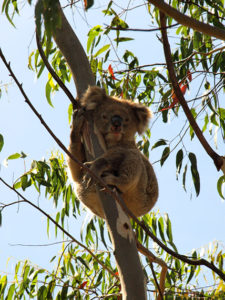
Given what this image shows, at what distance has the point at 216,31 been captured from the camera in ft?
5.64

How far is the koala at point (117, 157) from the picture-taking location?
244 centimetres

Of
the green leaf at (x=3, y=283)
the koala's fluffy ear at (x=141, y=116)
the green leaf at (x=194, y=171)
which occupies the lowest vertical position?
the green leaf at (x=3, y=283)

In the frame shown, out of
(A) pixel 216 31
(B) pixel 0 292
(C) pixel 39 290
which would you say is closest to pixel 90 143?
(A) pixel 216 31

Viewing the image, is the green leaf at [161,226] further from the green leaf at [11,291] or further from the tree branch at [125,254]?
the tree branch at [125,254]

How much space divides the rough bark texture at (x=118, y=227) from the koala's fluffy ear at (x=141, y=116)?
821 mm

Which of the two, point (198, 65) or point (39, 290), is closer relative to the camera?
point (39, 290)

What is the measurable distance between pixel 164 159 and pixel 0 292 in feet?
4.82

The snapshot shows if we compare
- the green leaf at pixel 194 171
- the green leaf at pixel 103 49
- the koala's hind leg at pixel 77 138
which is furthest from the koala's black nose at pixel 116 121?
the green leaf at pixel 103 49

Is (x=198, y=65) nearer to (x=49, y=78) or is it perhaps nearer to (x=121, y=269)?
(x=49, y=78)

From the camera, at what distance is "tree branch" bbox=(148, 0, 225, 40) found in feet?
5.35

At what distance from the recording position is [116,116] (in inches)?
113

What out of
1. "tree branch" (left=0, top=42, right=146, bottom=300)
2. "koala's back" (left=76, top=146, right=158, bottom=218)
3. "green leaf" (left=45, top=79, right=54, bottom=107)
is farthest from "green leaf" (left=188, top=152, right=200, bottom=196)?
"green leaf" (left=45, top=79, right=54, bottom=107)

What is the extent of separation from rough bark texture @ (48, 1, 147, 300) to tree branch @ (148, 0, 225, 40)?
39 cm

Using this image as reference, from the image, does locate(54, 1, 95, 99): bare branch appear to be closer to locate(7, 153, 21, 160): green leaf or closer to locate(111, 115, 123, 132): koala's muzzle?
locate(111, 115, 123, 132): koala's muzzle
